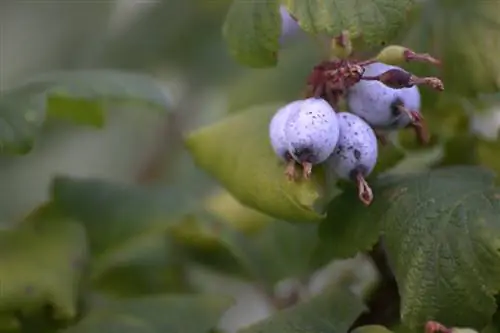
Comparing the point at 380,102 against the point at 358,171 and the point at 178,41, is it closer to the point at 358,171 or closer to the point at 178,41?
the point at 358,171

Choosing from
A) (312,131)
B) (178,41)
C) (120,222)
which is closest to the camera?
(312,131)

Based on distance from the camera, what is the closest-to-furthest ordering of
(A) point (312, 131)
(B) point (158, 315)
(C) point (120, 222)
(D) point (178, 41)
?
(A) point (312, 131), (B) point (158, 315), (C) point (120, 222), (D) point (178, 41)

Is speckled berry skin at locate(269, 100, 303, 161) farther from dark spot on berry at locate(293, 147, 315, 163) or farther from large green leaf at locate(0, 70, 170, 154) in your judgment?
large green leaf at locate(0, 70, 170, 154)

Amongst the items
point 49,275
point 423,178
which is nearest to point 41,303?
point 49,275

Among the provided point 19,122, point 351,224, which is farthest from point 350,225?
point 19,122

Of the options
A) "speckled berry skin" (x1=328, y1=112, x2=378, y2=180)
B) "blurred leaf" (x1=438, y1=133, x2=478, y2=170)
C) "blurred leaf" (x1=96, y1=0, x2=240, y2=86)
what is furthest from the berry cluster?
"blurred leaf" (x1=96, y1=0, x2=240, y2=86)

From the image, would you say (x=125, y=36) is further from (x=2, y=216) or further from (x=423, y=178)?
(x=423, y=178)
